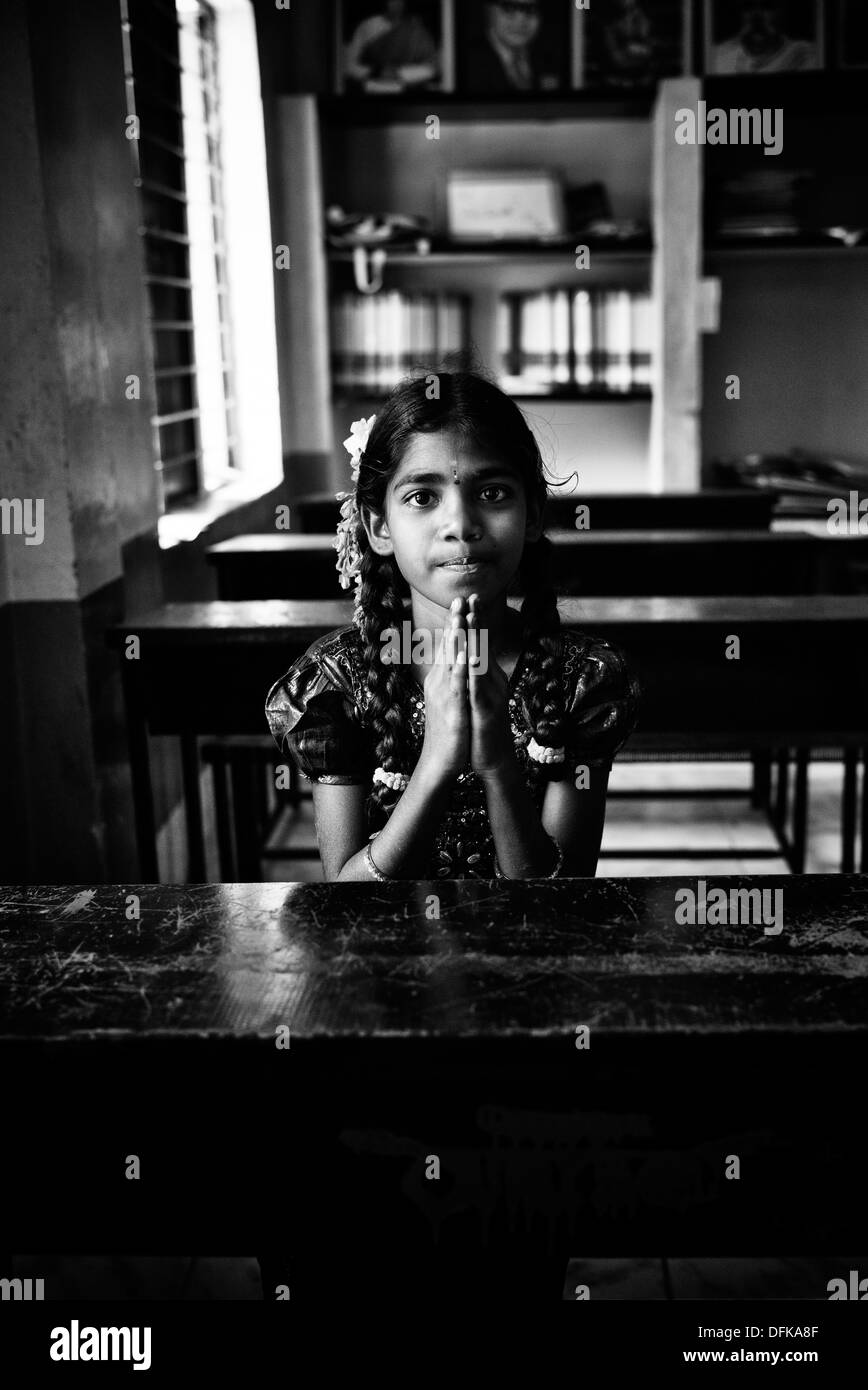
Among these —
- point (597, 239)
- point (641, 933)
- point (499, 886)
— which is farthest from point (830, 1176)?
point (597, 239)

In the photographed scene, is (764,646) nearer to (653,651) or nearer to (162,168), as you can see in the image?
(653,651)

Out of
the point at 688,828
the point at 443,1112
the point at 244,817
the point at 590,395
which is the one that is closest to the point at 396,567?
the point at 443,1112

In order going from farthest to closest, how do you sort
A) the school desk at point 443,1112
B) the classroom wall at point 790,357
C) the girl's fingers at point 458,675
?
1. the classroom wall at point 790,357
2. the girl's fingers at point 458,675
3. the school desk at point 443,1112

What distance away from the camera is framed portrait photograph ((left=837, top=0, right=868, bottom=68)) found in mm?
4652

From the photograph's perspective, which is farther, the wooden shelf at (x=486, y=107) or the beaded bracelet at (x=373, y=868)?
the wooden shelf at (x=486, y=107)

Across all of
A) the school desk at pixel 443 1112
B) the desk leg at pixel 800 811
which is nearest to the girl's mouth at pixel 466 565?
the school desk at pixel 443 1112

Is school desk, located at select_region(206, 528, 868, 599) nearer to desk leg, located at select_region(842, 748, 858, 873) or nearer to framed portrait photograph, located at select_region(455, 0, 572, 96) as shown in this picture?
desk leg, located at select_region(842, 748, 858, 873)

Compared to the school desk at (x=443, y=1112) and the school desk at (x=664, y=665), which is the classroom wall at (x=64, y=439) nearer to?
the school desk at (x=664, y=665)

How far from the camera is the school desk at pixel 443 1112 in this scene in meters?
0.70

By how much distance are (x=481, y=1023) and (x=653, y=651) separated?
1.62m

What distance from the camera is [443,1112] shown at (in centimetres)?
72

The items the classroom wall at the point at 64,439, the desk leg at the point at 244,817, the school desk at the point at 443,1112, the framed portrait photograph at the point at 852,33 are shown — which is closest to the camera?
the school desk at the point at 443,1112

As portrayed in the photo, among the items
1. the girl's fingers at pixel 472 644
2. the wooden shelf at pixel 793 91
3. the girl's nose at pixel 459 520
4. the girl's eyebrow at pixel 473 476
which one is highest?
the wooden shelf at pixel 793 91

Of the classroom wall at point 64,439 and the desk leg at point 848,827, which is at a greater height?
the classroom wall at point 64,439
